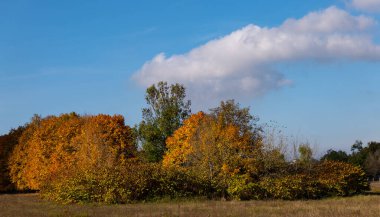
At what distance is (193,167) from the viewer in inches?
1436

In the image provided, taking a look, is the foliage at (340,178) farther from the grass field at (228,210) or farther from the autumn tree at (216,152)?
the grass field at (228,210)

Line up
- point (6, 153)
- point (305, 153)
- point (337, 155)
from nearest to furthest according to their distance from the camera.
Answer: point (305, 153) → point (6, 153) → point (337, 155)

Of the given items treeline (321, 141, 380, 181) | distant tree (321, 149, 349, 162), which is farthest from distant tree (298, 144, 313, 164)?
distant tree (321, 149, 349, 162)

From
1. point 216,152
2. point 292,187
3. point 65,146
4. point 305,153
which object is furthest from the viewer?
point 65,146

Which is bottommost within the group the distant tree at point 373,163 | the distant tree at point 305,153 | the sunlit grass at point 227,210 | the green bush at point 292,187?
the sunlit grass at point 227,210

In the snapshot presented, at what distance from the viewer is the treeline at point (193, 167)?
3272 cm

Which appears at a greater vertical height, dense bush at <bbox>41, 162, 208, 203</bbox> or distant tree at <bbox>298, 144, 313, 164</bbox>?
distant tree at <bbox>298, 144, 313, 164</bbox>

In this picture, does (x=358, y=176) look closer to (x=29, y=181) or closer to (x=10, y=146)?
(x=29, y=181)

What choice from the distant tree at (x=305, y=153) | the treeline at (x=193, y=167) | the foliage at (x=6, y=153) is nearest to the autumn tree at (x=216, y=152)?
the treeline at (x=193, y=167)

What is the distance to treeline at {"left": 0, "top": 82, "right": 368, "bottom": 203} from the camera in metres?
32.7

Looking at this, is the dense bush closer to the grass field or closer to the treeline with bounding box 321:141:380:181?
the grass field

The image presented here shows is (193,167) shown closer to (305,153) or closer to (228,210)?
(305,153)

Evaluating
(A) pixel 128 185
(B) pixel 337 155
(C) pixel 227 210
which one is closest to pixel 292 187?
(A) pixel 128 185

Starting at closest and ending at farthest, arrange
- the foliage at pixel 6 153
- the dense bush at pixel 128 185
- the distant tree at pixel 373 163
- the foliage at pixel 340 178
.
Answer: the dense bush at pixel 128 185 → the foliage at pixel 340 178 → the foliage at pixel 6 153 → the distant tree at pixel 373 163
